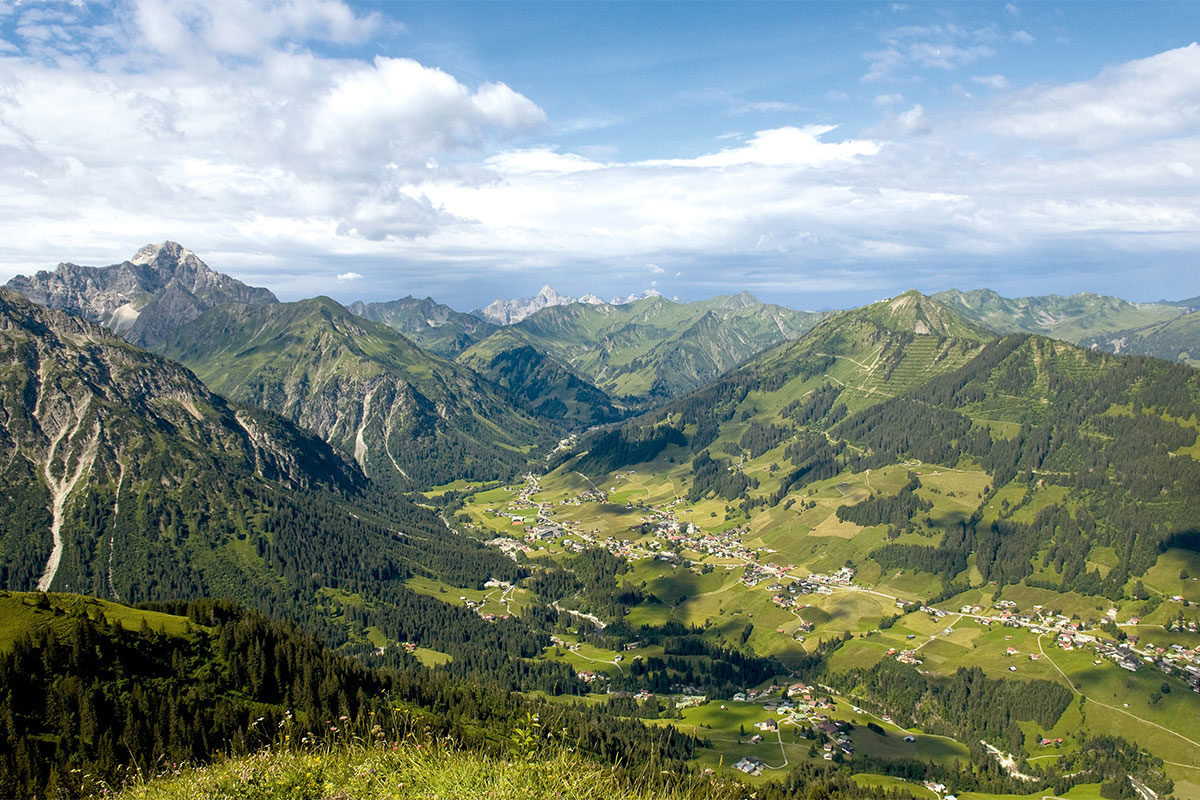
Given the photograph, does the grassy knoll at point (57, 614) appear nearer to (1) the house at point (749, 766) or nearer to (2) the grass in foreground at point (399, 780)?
(2) the grass in foreground at point (399, 780)

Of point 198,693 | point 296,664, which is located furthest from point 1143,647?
point 198,693

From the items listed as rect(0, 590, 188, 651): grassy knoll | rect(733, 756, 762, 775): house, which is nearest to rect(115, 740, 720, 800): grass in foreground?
rect(0, 590, 188, 651): grassy knoll

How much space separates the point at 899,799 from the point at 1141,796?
204 feet

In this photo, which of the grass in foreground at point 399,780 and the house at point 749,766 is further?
the house at point 749,766

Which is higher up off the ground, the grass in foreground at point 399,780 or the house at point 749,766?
the grass in foreground at point 399,780

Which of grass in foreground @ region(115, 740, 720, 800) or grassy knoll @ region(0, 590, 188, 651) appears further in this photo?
grassy knoll @ region(0, 590, 188, 651)

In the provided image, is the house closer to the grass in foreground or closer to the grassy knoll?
the grassy knoll

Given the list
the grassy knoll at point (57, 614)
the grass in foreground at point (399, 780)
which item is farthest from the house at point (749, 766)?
the grass in foreground at point (399, 780)

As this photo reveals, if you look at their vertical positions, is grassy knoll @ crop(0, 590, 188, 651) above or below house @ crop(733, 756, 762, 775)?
above

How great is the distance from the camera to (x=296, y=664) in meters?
105

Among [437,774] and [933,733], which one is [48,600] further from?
[933,733]

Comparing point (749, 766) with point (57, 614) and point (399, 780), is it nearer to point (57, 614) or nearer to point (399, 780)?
A: point (57, 614)

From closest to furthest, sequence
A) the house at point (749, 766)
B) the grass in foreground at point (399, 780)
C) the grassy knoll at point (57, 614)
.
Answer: the grass in foreground at point (399, 780) → the grassy knoll at point (57, 614) → the house at point (749, 766)

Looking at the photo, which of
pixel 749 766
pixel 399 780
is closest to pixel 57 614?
pixel 399 780
